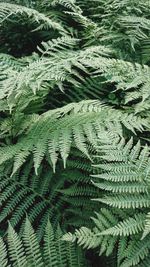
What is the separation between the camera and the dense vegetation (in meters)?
2.01

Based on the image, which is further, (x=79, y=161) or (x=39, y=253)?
(x=79, y=161)

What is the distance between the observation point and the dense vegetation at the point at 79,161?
79.0 inches

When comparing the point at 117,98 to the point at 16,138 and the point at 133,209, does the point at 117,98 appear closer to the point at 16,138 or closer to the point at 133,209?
the point at 16,138

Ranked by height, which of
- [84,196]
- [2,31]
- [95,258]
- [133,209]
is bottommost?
[95,258]

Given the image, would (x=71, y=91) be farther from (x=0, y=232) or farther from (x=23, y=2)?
(x=23, y=2)

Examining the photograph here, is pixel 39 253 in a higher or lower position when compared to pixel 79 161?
lower

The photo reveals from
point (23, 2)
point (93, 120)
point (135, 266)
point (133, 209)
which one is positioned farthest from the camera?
point (23, 2)

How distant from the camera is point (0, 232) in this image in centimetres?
253

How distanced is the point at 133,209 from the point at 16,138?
105cm

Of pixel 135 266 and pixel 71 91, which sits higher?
pixel 71 91

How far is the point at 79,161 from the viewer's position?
2508mm

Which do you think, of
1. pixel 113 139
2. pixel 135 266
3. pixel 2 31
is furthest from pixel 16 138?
pixel 2 31

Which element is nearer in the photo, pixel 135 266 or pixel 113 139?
pixel 135 266

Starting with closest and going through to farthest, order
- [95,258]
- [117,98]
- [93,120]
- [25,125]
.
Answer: [95,258], [93,120], [25,125], [117,98]
